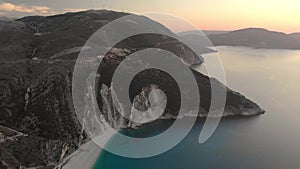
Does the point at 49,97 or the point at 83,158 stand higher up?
the point at 49,97

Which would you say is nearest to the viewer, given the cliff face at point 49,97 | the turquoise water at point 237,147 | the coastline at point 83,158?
the cliff face at point 49,97

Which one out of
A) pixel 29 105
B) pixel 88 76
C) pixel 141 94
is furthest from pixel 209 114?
pixel 29 105

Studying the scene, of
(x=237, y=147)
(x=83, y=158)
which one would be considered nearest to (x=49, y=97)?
(x=83, y=158)

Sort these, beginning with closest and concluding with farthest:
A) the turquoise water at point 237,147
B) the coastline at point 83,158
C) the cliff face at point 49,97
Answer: the cliff face at point 49,97
the coastline at point 83,158
the turquoise water at point 237,147

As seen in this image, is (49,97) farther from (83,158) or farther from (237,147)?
(237,147)

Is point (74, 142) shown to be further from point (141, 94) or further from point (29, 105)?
point (141, 94)

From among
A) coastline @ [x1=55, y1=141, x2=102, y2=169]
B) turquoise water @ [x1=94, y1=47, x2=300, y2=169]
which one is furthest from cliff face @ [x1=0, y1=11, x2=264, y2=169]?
turquoise water @ [x1=94, y1=47, x2=300, y2=169]

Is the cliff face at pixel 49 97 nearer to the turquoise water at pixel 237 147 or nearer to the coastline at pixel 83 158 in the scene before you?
the coastline at pixel 83 158

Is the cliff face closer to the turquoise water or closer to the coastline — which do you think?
the coastline

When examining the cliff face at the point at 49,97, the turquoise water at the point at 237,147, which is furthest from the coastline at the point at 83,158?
the turquoise water at the point at 237,147
